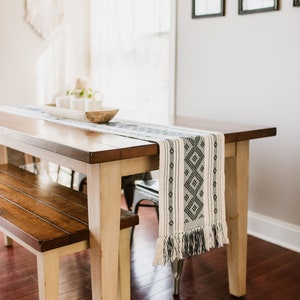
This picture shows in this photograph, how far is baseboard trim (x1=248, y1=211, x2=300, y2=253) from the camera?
276 cm

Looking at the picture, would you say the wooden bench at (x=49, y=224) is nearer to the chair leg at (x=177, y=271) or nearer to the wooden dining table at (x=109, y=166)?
the wooden dining table at (x=109, y=166)

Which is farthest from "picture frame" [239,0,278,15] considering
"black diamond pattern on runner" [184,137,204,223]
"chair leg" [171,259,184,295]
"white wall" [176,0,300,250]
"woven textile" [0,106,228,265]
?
"chair leg" [171,259,184,295]

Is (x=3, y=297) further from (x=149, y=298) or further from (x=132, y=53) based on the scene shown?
(x=132, y=53)

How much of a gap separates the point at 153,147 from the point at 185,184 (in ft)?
0.77

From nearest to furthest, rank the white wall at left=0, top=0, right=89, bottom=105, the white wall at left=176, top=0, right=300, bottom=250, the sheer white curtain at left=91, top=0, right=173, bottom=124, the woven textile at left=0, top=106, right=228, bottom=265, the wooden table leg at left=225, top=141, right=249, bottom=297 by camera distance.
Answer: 1. the woven textile at left=0, top=106, right=228, bottom=265
2. the wooden table leg at left=225, top=141, right=249, bottom=297
3. the white wall at left=176, top=0, right=300, bottom=250
4. the sheer white curtain at left=91, top=0, right=173, bottom=124
5. the white wall at left=0, top=0, right=89, bottom=105

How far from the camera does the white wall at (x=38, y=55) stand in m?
3.85

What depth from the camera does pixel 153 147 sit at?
170cm

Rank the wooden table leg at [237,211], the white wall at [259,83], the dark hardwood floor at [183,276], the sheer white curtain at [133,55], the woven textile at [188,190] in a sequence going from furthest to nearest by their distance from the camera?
1. the sheer white curtain at [133,55]
2. the white wall at [259,83]
3. the dark hardwood floor at [183,276]
4. the wooden table leg at [237,211]
5. the woven textile at [188,190]

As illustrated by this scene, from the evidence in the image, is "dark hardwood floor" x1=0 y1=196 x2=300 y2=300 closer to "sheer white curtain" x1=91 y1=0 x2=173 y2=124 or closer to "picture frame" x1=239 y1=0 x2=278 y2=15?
"sheer white curtain" x1=91 y1=0 x2=173 y2=124

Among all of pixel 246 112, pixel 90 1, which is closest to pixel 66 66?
pixel 90 1

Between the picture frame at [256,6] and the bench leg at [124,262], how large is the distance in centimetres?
163

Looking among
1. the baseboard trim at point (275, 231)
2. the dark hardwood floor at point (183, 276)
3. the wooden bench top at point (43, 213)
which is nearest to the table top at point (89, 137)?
the wooden bench top at point (43, 213)

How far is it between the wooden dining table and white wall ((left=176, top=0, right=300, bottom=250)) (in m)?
0.66

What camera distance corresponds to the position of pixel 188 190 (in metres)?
1.85
